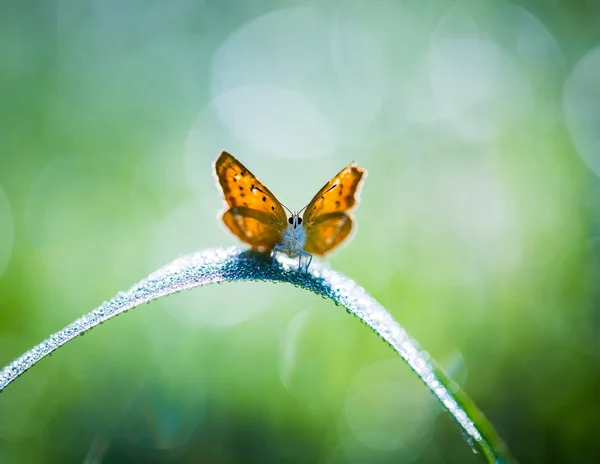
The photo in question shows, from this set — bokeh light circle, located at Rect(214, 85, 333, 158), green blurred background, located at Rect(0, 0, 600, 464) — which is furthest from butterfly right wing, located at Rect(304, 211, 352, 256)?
bokeh light circle, located at Rect(214, 85, 333, 158)

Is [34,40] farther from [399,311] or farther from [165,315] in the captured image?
[399,311]

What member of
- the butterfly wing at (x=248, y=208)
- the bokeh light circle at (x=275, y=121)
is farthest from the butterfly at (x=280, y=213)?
the bokeh light circle at (x=275, y=121)

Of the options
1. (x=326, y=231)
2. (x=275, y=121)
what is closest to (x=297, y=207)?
(x=275, y=121)

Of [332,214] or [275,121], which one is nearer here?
[332,214]

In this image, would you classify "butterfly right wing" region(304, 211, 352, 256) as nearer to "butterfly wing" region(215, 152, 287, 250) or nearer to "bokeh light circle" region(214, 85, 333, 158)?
"butterfly wing" region(215, 152, 287, 250)

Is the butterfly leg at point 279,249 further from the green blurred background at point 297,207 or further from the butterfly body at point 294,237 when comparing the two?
the green blurred background at point 297,207

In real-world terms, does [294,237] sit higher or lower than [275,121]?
lower

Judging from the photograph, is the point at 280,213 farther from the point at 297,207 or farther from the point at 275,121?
the point at 275,121
